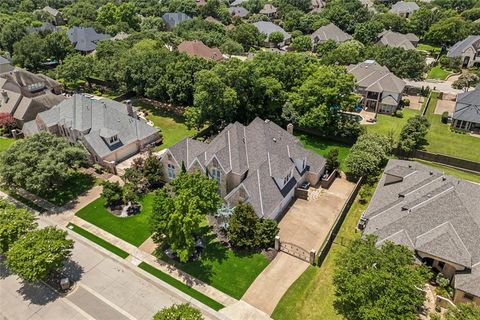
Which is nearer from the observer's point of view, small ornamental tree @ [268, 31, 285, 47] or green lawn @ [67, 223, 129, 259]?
green lawn @ [67, 223, 129, 259]

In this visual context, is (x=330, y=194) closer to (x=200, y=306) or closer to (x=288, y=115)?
(x=288, y=115)

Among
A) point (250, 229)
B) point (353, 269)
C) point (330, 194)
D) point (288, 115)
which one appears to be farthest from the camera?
point (288, 115)

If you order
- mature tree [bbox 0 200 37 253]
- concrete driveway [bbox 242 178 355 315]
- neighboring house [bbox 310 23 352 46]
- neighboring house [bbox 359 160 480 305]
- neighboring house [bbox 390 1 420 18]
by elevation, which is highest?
mature tree [bbox 0 200 37 253]

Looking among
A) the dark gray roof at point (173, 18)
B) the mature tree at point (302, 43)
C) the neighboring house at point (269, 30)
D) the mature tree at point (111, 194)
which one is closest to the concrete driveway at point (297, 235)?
the mature tree at point (111, 194)

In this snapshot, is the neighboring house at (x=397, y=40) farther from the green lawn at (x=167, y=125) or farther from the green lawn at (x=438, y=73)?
the green lawn at (x=167, y=125)

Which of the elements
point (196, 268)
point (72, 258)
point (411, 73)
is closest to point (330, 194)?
point (196, 268)

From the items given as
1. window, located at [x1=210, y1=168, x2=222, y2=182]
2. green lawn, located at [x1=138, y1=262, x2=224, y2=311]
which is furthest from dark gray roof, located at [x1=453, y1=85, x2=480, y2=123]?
green lawn, located at [x1=138, y1=262, x2=224, y2=311]

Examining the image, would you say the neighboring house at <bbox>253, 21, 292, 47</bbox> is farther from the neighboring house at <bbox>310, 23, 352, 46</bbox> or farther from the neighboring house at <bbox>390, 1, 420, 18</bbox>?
the neighboring house at <bbox>390, 1, 420, 18</bbox>

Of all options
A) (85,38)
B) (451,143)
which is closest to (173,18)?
(85,38)
